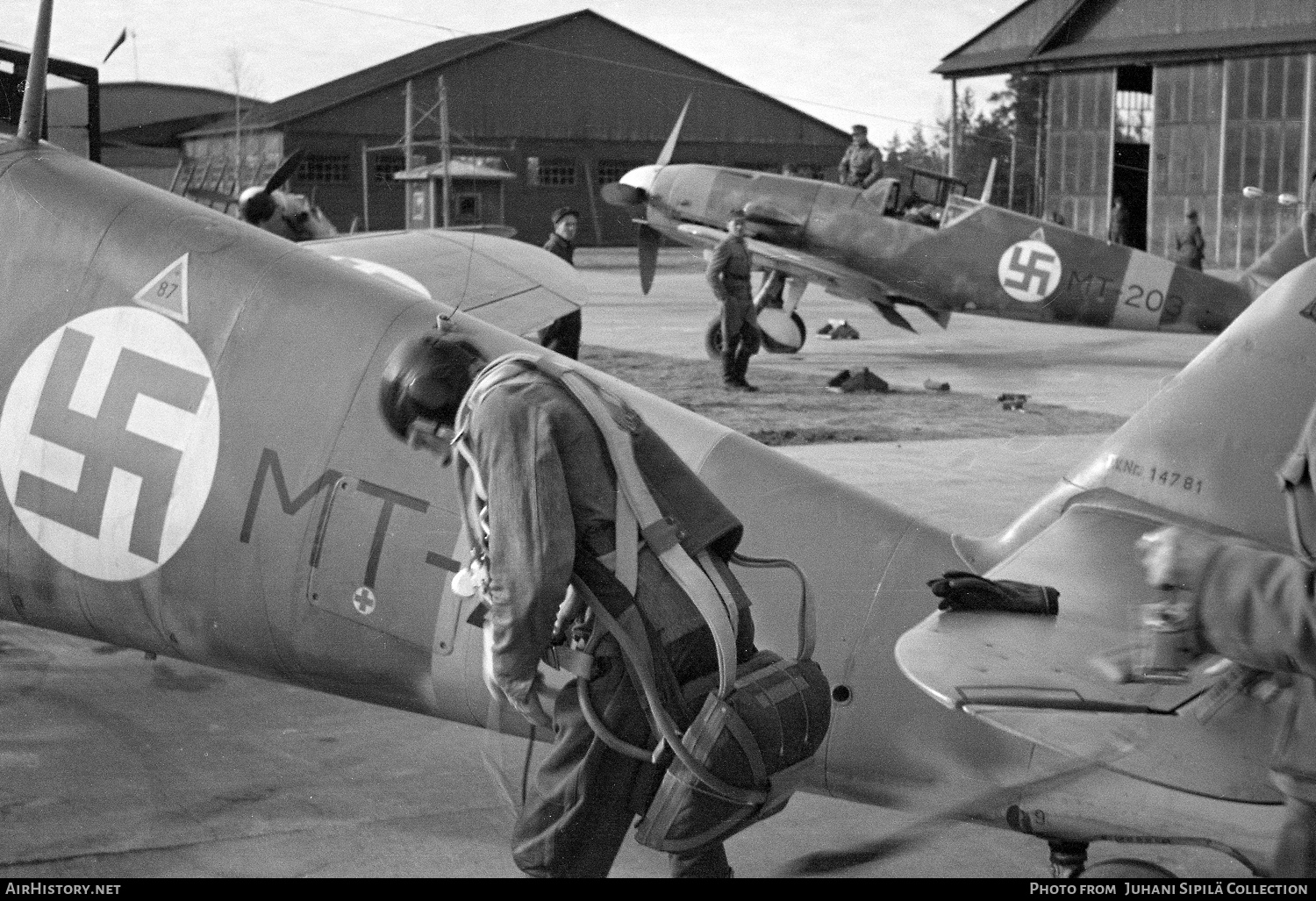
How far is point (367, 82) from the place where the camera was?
2819 cm

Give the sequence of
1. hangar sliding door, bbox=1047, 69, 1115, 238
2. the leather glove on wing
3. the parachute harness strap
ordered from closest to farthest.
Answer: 1. the parachute harness strap
2. the leather glove on wing
3. hangar sliding door, bbox=1047, 69, 1115, 238

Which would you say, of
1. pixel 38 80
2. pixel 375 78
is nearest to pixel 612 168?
pixel 375 78

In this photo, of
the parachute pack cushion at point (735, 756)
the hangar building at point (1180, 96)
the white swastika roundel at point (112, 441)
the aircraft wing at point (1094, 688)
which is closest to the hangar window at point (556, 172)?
the hangar building at point (1180, 96)

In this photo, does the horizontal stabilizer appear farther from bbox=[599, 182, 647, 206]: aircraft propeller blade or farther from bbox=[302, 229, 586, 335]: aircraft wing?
bbox=[302, 229, 586, 335]: aircraft wing

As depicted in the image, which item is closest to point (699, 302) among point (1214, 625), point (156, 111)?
point (156, 111)

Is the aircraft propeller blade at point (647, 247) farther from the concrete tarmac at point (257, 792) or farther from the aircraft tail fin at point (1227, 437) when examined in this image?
the aircraft tail fin at point (1227, 437)

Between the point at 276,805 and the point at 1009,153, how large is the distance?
2509 cm

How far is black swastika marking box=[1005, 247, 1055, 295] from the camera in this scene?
55.6 feet

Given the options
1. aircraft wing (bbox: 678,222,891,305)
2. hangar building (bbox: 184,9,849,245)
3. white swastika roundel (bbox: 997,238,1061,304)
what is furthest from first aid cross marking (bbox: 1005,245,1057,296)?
hangar building (bbox: 184,9,849,245)

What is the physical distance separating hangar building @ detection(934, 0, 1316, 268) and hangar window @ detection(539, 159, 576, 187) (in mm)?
11749

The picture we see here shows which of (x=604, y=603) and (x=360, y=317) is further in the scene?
(x=360, y=317)

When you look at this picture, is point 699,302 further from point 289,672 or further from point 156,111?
point 289,672

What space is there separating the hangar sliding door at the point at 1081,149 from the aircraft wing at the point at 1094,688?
2046 centimetres

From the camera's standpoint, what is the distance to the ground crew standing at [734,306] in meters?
14.9
